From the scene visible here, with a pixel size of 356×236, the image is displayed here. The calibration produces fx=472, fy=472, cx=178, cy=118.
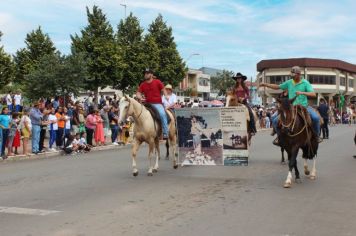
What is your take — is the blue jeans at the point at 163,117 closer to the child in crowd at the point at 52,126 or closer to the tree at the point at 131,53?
the child in crowd at the point at 52,126

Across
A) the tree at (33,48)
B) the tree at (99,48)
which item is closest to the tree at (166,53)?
the tree at (99,48)

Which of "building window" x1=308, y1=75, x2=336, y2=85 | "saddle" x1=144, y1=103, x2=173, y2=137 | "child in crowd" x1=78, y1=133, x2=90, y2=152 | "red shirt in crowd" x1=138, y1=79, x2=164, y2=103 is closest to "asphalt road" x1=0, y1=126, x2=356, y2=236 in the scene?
"saddle" x1=144, y1=103, x2=173, y2=137

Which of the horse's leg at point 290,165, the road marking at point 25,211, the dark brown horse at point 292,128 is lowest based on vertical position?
the road marking at point 25,211

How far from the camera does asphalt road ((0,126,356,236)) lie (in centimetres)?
657

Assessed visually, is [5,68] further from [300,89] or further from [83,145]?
[300,89]

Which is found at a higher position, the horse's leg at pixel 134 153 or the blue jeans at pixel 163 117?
the blue jeans at pixel 163 117

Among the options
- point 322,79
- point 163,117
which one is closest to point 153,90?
point 163,117

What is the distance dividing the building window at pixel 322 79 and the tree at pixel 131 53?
5191cm

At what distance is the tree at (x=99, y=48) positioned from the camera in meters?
41.1

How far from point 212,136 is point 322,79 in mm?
84234

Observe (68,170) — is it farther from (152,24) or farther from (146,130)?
(152,24)

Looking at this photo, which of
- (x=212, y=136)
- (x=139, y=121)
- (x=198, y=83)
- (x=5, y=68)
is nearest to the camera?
(x=139, y=121)

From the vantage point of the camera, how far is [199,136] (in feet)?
40.0

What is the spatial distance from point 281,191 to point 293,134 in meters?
1.41
